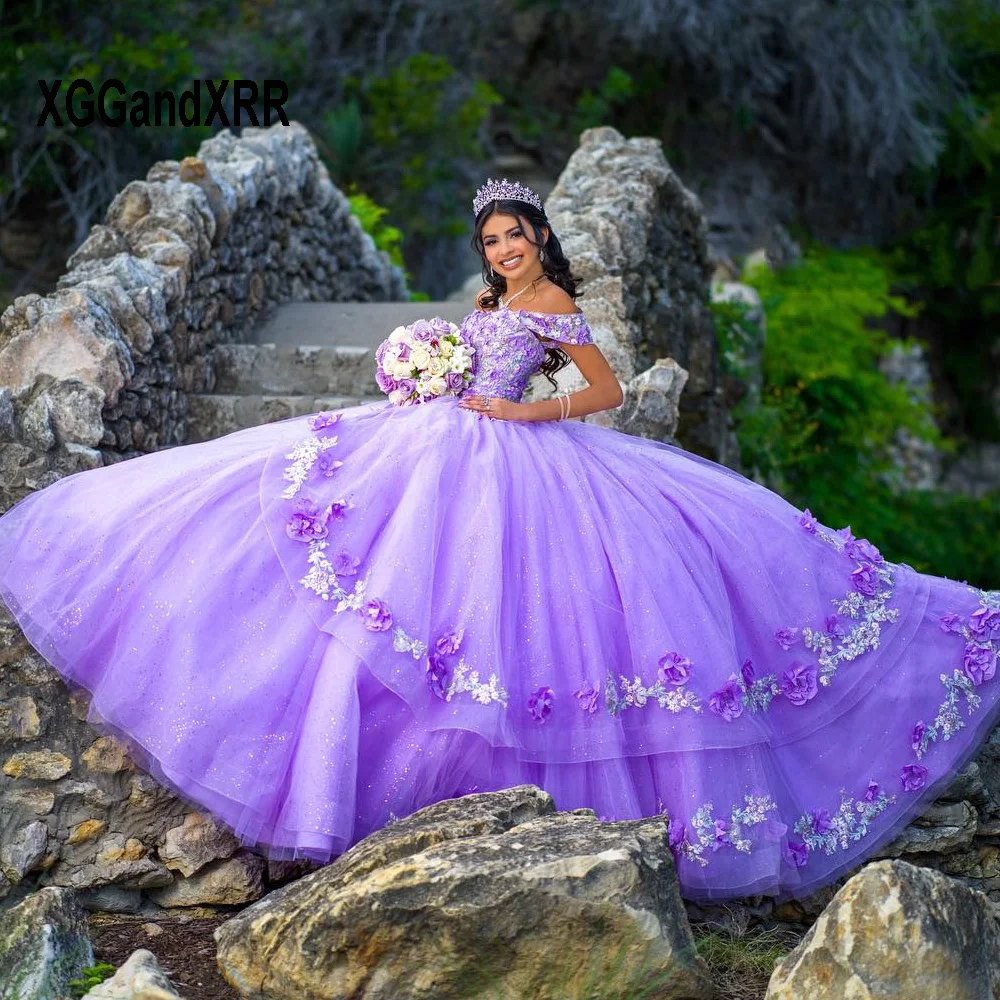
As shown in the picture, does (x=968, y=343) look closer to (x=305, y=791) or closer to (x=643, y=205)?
(x=643, y=205)

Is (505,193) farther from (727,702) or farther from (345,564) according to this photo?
(727,702)

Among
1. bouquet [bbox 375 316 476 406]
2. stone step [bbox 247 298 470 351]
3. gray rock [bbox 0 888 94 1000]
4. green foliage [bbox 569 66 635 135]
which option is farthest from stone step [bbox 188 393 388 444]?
green foliage [bbox 569 66 635 135]

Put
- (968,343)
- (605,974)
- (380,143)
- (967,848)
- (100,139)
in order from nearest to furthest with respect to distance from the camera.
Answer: (605,974)
(967,848)
(100,139)
(380,143)
(968,343)

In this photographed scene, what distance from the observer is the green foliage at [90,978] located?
285 cm

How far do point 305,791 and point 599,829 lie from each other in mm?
694

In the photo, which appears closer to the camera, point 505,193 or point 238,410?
point 505,193

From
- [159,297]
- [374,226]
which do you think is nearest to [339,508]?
[159,297]

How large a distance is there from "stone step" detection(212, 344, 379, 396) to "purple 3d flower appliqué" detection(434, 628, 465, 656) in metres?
2.80

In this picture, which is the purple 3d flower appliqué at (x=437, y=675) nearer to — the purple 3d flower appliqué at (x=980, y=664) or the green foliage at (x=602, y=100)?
the purple 3d flower appliqué at (x=980, y=664)

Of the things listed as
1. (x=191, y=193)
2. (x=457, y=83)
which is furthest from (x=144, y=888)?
(x=457, y=83)

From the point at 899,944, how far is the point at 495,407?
71.6 inches

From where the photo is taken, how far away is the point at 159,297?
5.02m

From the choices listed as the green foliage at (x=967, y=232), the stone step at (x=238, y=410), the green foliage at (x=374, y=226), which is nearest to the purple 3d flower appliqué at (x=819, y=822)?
the stone step at (x=238, y=410)

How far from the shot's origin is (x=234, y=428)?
5.50m
